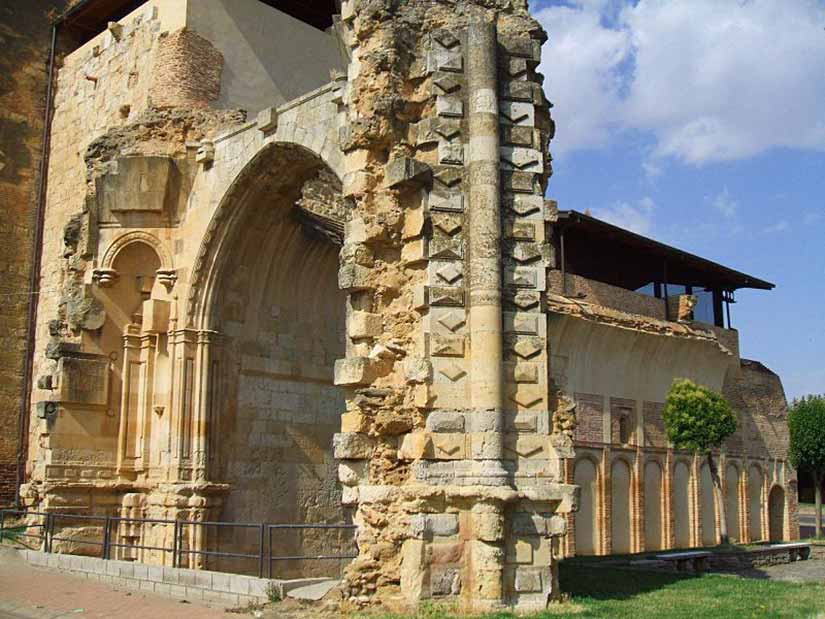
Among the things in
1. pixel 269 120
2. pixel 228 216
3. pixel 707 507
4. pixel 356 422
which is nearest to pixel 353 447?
pixel 356 422

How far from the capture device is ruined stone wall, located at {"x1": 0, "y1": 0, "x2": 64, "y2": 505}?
19.6 metres

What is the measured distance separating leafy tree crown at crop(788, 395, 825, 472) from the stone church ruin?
1058 millimetres

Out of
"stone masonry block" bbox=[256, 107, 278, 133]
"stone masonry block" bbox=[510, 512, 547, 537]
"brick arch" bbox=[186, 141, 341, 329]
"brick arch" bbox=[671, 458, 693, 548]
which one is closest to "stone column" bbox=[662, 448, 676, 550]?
"brick arch" bbox=[671, 458, 693, 548]

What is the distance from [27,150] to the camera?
803 inches

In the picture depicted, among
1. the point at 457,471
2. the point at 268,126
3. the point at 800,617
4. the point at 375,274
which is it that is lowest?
the point at 800,617

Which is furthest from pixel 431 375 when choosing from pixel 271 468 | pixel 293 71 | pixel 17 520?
pixel 17 520

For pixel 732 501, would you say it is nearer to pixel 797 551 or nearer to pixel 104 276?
pixel 797 551

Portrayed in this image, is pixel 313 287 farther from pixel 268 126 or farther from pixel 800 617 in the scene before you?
pixel 800 617

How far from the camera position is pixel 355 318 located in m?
9.42

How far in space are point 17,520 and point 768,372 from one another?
20460mm

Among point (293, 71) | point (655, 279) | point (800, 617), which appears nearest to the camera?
point (800, 617)

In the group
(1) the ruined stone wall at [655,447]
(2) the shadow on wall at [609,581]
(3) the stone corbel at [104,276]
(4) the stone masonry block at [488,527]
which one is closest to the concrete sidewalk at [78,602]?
(4) the stone masonry block at [488,527]

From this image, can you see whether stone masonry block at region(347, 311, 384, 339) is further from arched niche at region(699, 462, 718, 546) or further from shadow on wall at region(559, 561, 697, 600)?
arched niche at region(699, 462, 718, 546)

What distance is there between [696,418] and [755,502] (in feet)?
27.9
